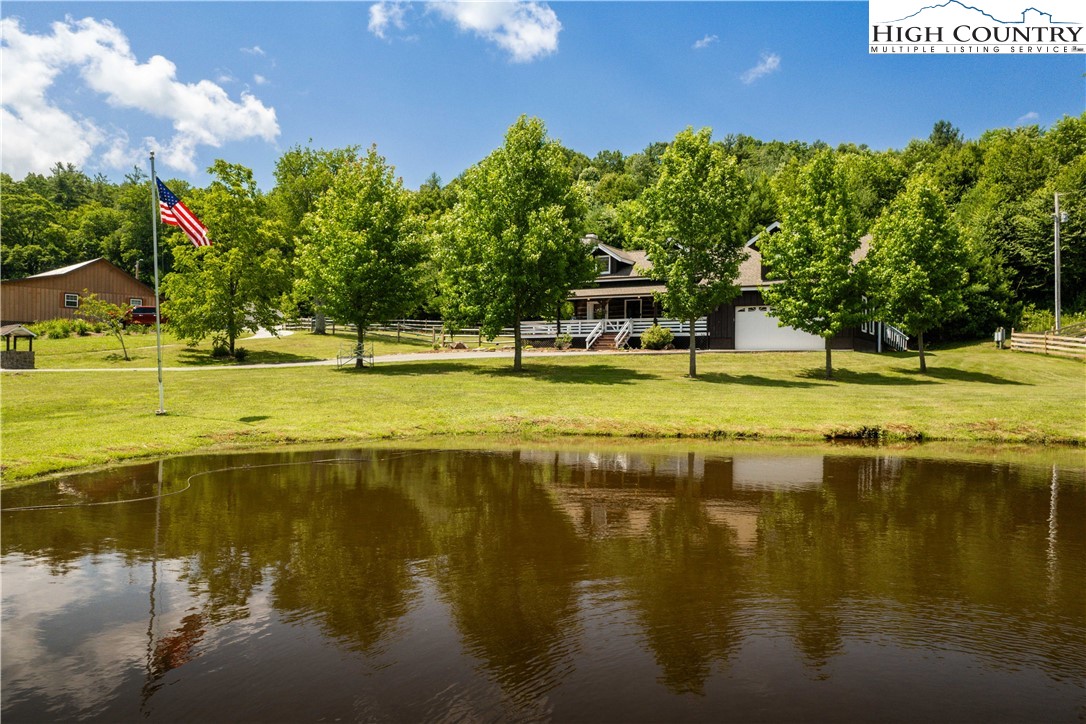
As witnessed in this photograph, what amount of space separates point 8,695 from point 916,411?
23901mm

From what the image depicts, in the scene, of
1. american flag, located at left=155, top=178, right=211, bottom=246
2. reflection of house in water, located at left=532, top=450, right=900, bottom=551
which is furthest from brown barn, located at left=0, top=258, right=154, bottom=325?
reflection of house in water, located at left=532, top=450, right=900, bottom=551

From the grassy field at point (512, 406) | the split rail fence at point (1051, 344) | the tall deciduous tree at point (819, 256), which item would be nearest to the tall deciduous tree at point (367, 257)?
the grassy field at point (512, 406)

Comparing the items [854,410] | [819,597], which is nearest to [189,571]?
[819,597]

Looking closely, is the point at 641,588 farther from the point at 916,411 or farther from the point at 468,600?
the point at 916,411

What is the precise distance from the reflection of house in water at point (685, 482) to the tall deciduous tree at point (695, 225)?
18091 millimetres

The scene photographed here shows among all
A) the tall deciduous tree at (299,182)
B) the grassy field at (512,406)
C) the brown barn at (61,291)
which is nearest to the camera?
the grassy field at (512,406)

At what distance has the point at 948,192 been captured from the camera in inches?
2881

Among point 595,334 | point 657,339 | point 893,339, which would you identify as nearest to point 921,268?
point 893,339

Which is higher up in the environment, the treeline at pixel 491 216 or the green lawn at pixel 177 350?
the treeline at pixel 491 216

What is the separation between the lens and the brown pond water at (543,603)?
5289mm

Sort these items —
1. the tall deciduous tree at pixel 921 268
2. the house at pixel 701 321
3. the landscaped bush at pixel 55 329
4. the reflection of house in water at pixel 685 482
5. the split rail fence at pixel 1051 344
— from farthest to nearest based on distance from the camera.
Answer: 1. the landscaped bush at pixel 55 329
2. the house at pixel 701 321
3. the split rail fence at pixel 1051 344
4. the tall deciduous tree at pixel 921 268
5. the reflection of house in water at pixel 685 482

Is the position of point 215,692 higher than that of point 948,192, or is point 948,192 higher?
point 948,192

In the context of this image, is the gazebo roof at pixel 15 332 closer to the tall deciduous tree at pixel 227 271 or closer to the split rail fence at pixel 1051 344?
the tall deciduous tree at pixel 227 271

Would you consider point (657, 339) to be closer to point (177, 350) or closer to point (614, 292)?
point (614, 292)
